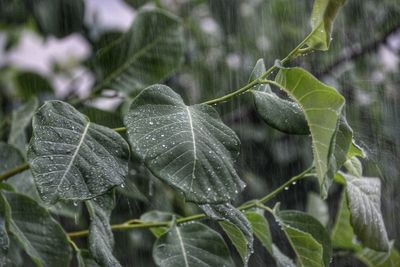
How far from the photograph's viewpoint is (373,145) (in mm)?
1833

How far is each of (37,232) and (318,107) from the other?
19.0 inches

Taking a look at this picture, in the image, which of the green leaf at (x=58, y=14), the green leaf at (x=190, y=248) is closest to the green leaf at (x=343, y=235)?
the green leaf at (x=190, y=248)

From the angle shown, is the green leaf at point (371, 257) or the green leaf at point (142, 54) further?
the green leaf at point (142, 54)

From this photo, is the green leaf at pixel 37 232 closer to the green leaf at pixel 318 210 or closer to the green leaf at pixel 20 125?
the green leaf at pixel 20 125

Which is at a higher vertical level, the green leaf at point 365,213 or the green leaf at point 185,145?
the green leaf at point 185,145

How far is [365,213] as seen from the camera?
100 cm

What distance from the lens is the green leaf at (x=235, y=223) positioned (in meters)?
0.85

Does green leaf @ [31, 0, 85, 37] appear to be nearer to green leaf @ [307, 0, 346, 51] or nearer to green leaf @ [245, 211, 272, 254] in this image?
green leaf @ [245, 211, 272, 254]

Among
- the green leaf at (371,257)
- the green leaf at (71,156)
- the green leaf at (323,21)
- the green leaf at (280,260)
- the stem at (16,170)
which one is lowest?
the green leaf at (371,257)

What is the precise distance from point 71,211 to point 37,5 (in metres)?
0.65

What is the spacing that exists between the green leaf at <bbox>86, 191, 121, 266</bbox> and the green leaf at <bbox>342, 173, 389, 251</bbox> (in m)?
0.32

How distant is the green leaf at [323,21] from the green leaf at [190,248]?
0.33m

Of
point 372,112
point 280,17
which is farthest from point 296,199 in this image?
point 280,17

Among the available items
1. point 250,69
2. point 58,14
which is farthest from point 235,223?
point 250,69
